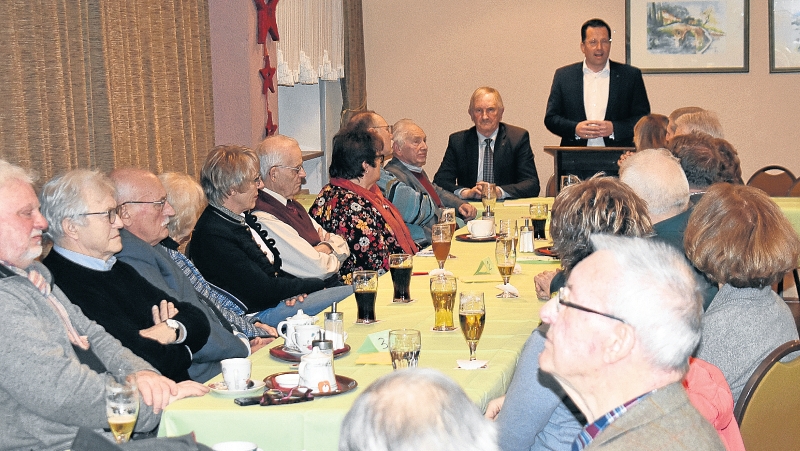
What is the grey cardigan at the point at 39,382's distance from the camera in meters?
2.12

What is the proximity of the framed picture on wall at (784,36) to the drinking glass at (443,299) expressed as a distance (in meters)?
6.47

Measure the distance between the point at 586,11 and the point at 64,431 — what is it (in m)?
7.11

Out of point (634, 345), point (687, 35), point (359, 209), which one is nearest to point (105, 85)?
point (359, 209)

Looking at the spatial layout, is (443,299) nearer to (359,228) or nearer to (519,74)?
(359,228)

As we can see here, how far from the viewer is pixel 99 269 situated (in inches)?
111

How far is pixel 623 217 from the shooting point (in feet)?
7.82

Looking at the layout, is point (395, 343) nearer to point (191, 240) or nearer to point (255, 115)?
point (191, 240)

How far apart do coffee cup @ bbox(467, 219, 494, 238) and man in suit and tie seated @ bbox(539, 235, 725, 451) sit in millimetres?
3079

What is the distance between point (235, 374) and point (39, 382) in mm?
434

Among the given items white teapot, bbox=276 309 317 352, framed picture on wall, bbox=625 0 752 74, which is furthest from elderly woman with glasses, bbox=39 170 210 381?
framed picture on wall, bbox=625 0 752 74

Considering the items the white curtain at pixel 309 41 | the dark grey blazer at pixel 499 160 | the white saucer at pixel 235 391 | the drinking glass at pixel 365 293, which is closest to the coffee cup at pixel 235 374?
the white saucer at pixel 235 391

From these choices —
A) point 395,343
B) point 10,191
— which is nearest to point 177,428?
point 395,343

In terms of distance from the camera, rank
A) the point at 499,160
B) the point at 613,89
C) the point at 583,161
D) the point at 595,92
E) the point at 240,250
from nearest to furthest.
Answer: the point at 240,250, the point at 583,161, the point at 499,160, the point at 613,89, the point at 595,92

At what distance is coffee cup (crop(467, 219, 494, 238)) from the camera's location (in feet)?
15.1
